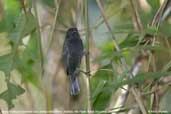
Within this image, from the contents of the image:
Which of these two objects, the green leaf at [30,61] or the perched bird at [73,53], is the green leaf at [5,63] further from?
the perched bird at [73,53]

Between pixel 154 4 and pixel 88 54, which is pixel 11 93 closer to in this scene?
pixel 88 54

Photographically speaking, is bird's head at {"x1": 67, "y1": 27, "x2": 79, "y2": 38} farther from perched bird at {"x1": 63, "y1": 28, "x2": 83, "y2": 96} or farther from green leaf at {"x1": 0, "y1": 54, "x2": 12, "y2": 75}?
green leaf at {"x1": 0, "y1": 54, "x2": 12, "y2": 75}

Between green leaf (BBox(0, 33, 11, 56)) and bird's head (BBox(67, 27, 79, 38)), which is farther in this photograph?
green leaf (BBox(0, 33, 11, 56))

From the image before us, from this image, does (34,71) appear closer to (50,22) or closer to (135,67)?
(50,22)

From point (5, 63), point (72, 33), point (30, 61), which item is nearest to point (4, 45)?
point (30, 61)

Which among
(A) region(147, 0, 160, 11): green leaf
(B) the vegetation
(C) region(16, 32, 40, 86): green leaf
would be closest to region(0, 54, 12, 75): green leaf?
(B) the vegetation

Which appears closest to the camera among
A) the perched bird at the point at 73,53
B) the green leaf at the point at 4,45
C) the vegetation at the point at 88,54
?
the vegetation at the point at 88,54

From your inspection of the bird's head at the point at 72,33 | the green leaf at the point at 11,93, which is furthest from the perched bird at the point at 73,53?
the green leaf at the point at 11,93

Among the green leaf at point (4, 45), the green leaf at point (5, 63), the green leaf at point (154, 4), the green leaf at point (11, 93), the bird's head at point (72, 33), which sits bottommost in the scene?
the green leaf at point (11, 93)

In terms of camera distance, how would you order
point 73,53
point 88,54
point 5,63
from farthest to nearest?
point 73,53, point 5,63, point 88,54

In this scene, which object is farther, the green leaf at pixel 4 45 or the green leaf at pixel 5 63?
the green leaf at pixel 4 45

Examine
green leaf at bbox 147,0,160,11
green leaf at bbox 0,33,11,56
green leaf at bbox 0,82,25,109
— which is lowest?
green leaf at bbox 0,82,25,109

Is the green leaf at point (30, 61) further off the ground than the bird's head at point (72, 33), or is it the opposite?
the bird's head at point (72, 33)

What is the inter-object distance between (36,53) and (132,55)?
0.29 m
